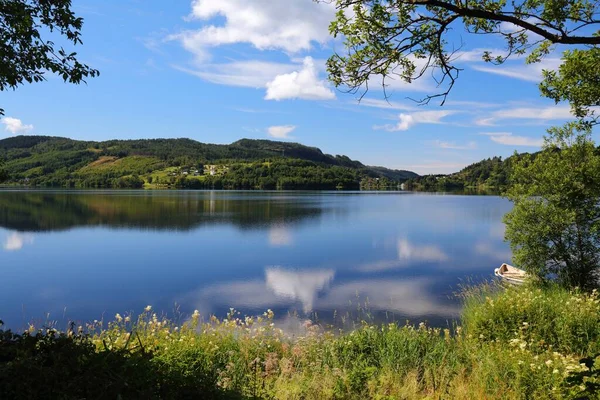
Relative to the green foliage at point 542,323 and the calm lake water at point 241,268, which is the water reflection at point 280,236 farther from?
the green foliage at point 542,323

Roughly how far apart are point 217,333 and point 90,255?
27053 millimetres

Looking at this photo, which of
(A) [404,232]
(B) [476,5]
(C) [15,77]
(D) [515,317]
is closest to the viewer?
(C) [15,77]

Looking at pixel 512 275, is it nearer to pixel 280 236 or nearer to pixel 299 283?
pixel 299 283

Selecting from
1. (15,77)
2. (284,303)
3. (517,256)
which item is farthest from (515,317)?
(15,77)

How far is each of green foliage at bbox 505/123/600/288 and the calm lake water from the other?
4284 mm

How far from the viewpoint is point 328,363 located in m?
8.77

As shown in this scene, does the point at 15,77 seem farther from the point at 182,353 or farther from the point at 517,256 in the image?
the point at 517,256

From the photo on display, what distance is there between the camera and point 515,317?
11305mm

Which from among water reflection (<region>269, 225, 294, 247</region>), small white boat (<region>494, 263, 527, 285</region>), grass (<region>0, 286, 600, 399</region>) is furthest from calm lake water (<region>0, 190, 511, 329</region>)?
grass (<region>0, 286, 600, 399</region>)

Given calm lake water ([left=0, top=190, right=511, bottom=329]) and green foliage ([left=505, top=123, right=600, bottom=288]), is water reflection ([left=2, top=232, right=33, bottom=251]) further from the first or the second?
green foliage ([left=505, top=123, right=600, bottom=288])

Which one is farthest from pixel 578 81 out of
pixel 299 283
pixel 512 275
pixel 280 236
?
pixel 280 236

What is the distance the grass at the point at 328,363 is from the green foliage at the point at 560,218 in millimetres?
3622

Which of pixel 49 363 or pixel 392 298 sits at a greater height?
pixel 49 363

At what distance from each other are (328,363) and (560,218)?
42.3ft
